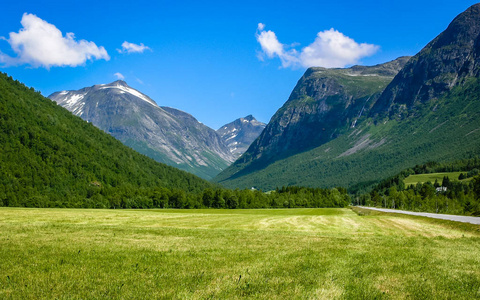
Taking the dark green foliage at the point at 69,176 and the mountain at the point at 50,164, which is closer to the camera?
the mountain at the point at 50,164

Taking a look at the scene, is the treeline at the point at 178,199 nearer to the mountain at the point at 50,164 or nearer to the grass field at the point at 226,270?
the mountain at the point at 50,164

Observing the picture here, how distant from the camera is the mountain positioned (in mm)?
115194

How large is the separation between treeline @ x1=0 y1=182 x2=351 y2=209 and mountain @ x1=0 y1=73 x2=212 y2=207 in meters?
0.41

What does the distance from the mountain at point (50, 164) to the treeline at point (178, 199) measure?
409 mm

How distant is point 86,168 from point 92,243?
500 ft

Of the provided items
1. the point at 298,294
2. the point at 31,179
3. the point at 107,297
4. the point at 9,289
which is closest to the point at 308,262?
the point at 298,294

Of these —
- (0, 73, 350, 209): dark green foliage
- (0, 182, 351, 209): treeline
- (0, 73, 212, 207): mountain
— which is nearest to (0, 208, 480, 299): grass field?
(0, 182, 351, 209): treeline

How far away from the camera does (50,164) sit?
460ft

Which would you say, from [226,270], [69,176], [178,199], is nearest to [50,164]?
[69,176]

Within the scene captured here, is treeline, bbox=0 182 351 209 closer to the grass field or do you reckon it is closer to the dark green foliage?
the dark green foliage

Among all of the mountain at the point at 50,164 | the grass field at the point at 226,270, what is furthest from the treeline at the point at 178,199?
the grass field at the point at 226,270

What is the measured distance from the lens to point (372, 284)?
1280 centimetres

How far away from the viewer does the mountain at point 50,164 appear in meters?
115

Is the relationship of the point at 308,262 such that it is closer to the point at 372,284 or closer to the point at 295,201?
the point at 372,284
